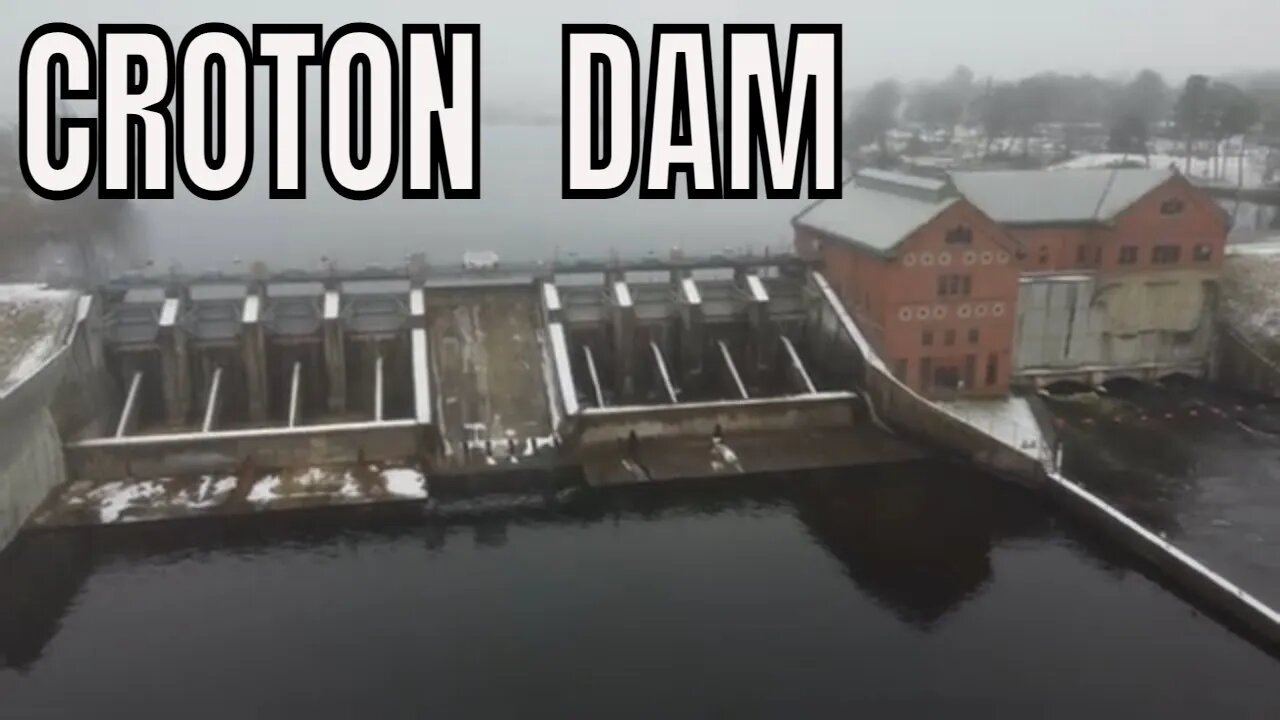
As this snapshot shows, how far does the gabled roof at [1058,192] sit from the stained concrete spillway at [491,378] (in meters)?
8.30

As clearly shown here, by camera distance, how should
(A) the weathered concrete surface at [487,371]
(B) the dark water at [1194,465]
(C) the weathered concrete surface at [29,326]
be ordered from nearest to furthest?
(B) the dark water at [1194,465]
(C) the weathered concrete surface at [29,326]
(A) the weathered concrete surface at [487,371]

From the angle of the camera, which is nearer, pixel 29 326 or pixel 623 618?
pixel 623 618

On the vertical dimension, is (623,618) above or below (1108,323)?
below

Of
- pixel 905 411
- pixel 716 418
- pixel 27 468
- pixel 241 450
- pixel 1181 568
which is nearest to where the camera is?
pixel 1181 568

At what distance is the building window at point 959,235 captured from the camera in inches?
1515

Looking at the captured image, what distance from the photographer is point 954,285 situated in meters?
38.9

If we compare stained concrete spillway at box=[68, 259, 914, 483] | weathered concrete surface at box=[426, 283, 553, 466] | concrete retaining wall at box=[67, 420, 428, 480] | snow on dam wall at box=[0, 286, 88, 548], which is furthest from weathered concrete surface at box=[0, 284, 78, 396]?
weathered concrete surface at box=[426, 283, 553, 466]

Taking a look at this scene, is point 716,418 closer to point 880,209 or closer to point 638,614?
point 638,614

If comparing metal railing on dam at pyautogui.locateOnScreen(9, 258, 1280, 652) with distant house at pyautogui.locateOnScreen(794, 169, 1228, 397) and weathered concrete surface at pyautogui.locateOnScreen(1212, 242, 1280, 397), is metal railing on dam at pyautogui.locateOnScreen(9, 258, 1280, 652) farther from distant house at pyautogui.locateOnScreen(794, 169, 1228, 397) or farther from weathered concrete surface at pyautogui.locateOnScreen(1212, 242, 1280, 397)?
weathered concrete surface at pyautogui.locateOnScreen(1212, 242, 1280, 397)

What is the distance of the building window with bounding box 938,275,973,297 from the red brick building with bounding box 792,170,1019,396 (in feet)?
0.12

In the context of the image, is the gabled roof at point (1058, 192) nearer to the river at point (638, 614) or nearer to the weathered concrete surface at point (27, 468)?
the river at point (638, 614)

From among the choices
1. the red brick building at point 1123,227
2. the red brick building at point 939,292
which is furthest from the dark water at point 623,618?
the red brick building at point 1123,227

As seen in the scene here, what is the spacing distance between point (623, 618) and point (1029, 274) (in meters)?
25.3

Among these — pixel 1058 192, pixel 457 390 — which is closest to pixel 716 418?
pixel 457 390
